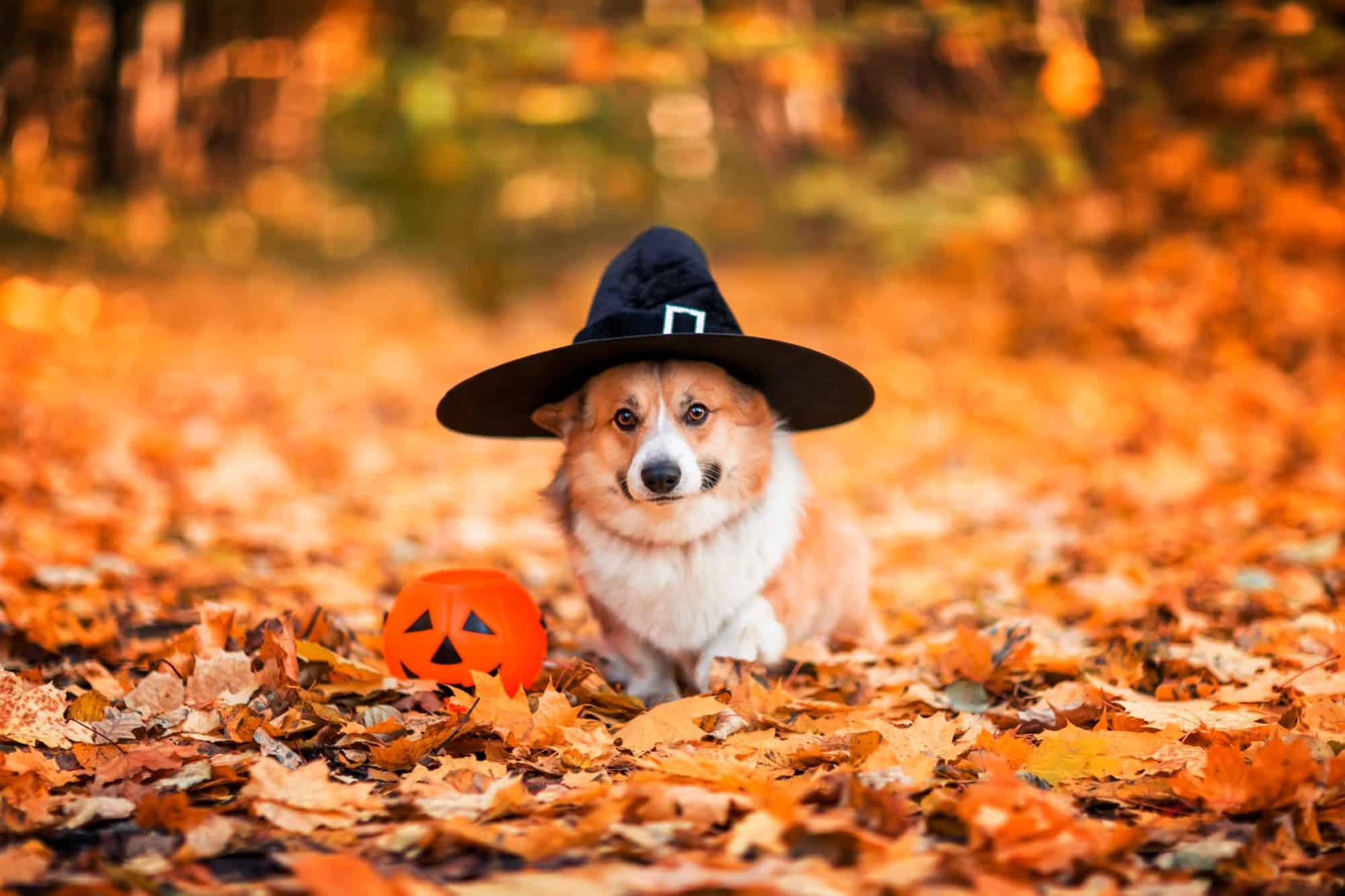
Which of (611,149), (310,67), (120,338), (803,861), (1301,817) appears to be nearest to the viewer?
(803,861)

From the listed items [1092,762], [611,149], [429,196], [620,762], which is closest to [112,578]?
[620,762]

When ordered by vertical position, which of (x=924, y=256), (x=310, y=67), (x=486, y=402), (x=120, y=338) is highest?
(x=310, y=67)

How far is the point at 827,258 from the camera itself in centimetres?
1027

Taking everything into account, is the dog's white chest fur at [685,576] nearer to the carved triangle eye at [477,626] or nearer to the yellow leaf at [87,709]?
the carved triangle eye at [477,626]

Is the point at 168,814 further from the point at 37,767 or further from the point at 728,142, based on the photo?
the point at 728,142

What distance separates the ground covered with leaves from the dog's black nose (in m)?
0.48

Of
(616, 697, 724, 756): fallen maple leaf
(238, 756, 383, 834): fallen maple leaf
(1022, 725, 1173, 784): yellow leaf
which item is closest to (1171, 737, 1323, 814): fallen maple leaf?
(1022, 725, 1173, 784): yellow leaf

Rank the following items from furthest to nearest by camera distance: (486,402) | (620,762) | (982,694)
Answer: (486,402)
(982,694)
(620,762)

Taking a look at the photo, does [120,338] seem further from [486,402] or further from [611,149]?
[486,402]

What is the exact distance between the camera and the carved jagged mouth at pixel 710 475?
278cm

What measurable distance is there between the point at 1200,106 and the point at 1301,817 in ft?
21.5

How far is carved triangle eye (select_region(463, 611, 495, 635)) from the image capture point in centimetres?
269

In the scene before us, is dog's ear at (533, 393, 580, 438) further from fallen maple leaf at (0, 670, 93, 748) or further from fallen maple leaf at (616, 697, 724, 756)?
fallen maple leaf at (0, 670, 93, 748)

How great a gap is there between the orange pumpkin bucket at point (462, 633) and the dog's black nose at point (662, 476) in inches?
19.6
